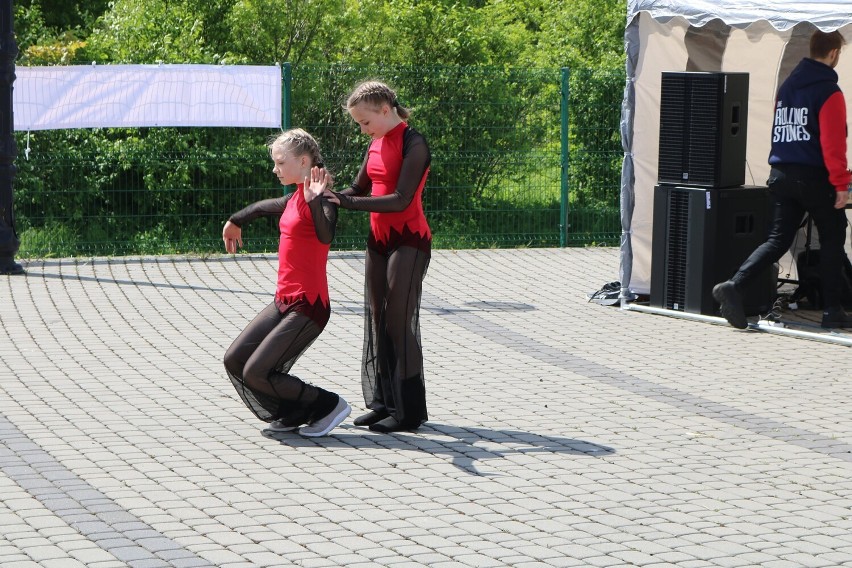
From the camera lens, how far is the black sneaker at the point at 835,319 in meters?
10.5

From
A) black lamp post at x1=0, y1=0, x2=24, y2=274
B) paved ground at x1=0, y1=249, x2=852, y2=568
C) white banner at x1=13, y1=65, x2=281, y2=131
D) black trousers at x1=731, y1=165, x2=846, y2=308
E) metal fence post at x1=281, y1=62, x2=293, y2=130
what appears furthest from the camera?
metal fence post at x1=281, y1=62, x2=293, y2=130

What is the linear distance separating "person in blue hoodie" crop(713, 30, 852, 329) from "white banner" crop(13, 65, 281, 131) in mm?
5734

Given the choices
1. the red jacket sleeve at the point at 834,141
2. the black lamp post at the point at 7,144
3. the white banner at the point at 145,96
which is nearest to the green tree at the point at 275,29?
the white banner at the point at 145,96

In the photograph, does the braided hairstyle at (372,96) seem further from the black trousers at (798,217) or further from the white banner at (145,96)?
the white banner at (145,96)

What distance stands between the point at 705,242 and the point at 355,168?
5352mm

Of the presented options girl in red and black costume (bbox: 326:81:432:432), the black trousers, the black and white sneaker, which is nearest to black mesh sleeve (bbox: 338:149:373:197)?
girl in red and black costume (bbox: 326:81:432:432)

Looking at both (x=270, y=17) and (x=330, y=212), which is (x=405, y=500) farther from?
(x=270, y=17)

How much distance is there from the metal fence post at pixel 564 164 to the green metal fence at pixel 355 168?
0.05 ft

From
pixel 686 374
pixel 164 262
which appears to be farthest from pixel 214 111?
pixel 686 374

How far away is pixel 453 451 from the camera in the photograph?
7012 mm

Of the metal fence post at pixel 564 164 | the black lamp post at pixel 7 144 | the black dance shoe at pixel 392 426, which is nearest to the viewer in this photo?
the black dance shoe at pixel 392 426

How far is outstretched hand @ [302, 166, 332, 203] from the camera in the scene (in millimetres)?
6766

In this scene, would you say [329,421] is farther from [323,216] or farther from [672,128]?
[672,128]

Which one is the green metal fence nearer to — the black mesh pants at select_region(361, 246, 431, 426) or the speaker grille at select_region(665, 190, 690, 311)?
the speaker grille at select_region(665, 190, 690, 311)
